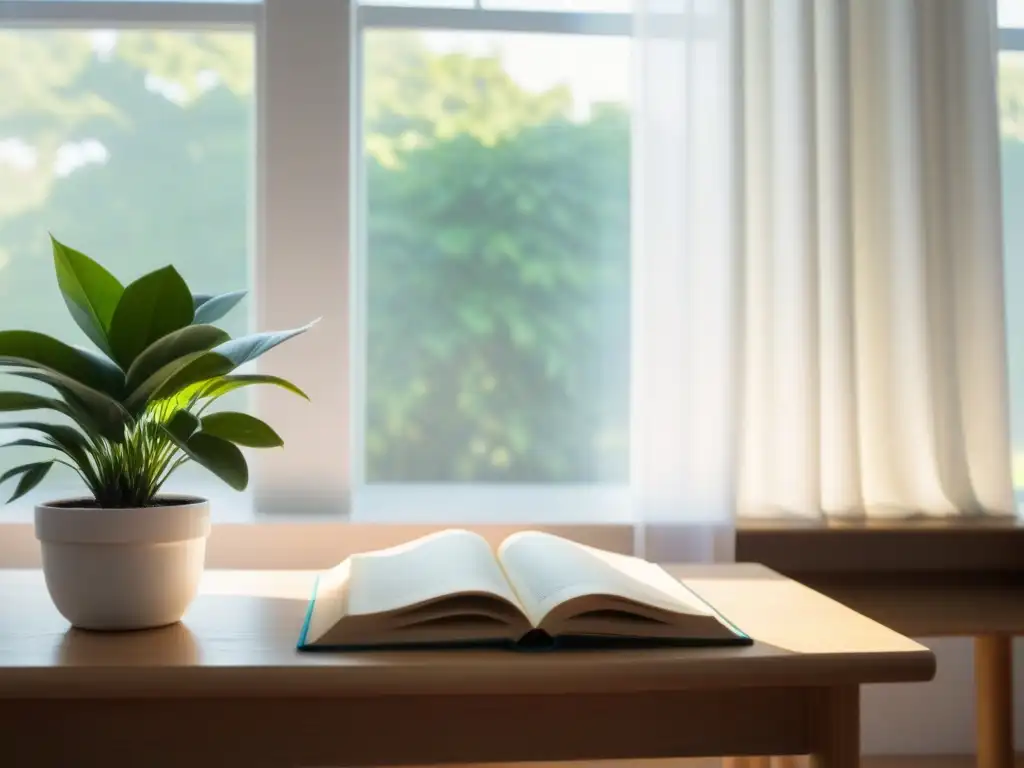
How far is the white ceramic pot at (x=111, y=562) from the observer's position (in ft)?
3.76

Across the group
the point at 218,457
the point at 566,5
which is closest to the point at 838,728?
the point at 218,457

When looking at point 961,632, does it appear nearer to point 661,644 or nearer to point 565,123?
point 661,644

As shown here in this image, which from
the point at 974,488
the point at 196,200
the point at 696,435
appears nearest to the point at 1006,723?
the point at 974,488

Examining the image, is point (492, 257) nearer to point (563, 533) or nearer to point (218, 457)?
point (563, 533)

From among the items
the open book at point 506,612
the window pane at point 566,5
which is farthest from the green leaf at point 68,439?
the window pane at point 566,5

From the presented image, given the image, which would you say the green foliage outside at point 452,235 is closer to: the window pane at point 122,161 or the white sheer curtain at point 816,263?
the window pane at point 122,161

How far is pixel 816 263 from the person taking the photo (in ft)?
6.55

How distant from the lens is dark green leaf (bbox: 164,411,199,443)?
3.69 ft

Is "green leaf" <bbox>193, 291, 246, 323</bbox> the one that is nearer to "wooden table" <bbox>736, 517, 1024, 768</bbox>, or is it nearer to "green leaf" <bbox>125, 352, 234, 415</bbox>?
"green leaf" <bbox>125, 352, 234, 415</bbox>

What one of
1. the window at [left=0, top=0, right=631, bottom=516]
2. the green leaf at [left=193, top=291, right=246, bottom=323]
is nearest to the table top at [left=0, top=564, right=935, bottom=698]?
the green leaf at [left=193, top=291, right=246, bottom=323]

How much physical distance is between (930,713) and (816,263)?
1.05 m

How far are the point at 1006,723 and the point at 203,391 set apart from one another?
5.15 feet

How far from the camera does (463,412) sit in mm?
2209

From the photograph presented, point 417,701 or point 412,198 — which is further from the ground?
point 412,198
